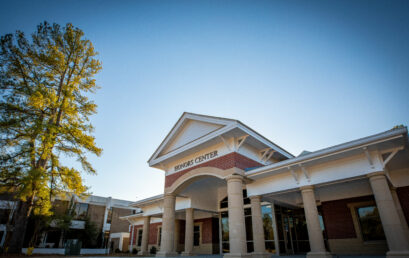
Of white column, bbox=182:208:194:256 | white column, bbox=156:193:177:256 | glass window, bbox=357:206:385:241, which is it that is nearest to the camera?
glass window, bbox=357:206:385:241

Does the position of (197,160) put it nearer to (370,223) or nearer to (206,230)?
(206,230)

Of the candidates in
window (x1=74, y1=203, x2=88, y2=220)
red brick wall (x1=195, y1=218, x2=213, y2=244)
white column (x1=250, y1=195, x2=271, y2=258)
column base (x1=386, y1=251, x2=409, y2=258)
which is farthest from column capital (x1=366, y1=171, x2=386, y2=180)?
window (x1=74, y1=203, x2=88, y2=220)

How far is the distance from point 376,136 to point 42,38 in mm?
18279

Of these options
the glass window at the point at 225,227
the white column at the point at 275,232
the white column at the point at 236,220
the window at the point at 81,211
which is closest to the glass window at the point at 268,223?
the white column at the point at 275,232

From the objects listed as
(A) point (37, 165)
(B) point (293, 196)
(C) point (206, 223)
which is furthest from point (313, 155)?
(A) point (37, 165)

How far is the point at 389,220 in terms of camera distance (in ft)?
25.4

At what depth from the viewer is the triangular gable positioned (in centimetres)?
1312

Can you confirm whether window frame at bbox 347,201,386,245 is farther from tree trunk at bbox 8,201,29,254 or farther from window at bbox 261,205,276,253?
tree trunk at bbox 8,201,29,254

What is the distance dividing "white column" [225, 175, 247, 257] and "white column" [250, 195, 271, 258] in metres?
0.85

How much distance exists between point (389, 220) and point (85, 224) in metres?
34.9

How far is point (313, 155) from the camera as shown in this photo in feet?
31.3

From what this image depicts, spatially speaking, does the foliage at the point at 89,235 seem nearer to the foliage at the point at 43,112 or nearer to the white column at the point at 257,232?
the foliage at the point at 43,112

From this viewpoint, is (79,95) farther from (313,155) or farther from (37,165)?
(313,155)

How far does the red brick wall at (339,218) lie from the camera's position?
41.7 ft
